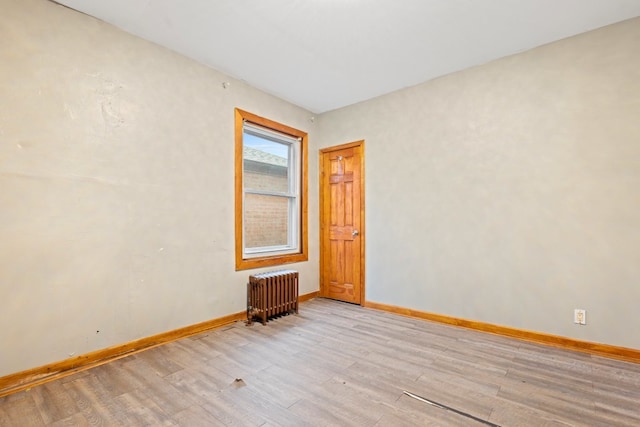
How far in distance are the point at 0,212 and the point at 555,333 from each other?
4.70 meters

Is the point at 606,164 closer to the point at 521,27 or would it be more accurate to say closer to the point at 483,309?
the point at 521,27

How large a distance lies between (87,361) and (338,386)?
2.07 m

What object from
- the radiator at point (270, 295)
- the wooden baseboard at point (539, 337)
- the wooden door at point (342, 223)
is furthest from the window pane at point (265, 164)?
the wooden baseboard at point (539, 337)

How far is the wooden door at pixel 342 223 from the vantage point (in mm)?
4262

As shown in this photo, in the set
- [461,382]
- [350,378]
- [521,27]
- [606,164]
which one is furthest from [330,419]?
[521,27]

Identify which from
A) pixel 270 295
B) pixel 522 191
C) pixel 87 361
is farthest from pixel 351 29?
pixel 87 361

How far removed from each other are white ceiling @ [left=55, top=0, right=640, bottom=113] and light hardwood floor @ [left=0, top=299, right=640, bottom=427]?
9.58 ft

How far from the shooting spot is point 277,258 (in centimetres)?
403

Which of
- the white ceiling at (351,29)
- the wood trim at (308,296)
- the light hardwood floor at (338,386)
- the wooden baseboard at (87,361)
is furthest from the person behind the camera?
the wood trim at (308,296)

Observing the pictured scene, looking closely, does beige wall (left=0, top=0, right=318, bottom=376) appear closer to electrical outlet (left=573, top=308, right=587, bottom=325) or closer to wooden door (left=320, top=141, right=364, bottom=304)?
wooden door (left=320, top=141, right=364, bottom=304)

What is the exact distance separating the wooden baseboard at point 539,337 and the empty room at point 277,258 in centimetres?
1

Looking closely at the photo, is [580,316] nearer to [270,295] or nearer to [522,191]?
[522,191]

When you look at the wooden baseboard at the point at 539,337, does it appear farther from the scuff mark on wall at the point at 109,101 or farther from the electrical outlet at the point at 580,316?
the scuff mark on wall at the point at 109,101

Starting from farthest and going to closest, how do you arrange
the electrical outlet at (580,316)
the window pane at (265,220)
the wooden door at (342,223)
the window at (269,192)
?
the wooden door at (342,223) → the window pane at (265,220) → the window at (269,192) → the electrical outlet at (580,316)
